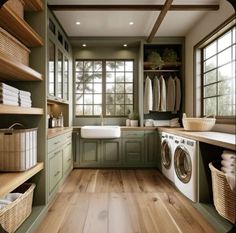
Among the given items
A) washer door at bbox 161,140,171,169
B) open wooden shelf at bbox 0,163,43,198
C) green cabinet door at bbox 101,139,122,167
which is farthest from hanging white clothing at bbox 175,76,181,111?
open wooden shelf at bbox 0,163,43,198

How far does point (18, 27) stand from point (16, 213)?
5.45 ft

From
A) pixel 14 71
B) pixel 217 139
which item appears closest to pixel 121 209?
pixel 217 139

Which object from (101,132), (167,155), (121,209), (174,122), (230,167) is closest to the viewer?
(230,167)

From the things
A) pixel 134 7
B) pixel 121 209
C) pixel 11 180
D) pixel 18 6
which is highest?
pixel 134 7

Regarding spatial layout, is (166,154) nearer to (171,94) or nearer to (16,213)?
(171,94)

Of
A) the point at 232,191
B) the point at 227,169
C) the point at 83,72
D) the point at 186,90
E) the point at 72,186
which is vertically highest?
the point at 83,72

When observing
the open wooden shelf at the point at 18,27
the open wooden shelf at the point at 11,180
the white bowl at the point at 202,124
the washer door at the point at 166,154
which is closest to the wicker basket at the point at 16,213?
the open wooden shelf at the point at 11,180

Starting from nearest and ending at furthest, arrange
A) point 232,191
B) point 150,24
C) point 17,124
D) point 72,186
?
point 232,191, point 17,124, point 72,186, point 150,24

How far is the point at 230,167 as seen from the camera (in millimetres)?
1852

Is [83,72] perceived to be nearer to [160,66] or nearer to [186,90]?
[160,66]

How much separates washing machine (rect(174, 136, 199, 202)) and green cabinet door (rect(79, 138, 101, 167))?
1.68 m

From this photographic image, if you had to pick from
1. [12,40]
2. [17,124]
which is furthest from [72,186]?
[12,40]

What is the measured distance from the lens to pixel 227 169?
1.93 meters

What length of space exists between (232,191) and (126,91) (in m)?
3.44
